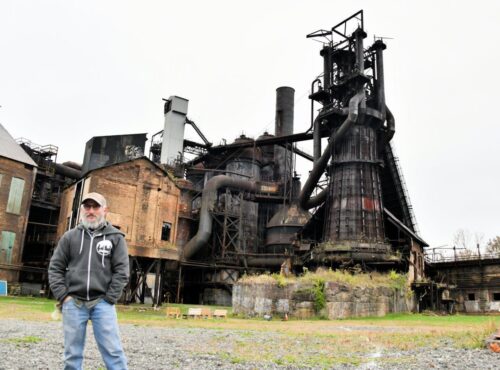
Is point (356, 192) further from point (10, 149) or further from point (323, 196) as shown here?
point (10, 149)

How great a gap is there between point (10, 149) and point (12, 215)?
500 centimetres

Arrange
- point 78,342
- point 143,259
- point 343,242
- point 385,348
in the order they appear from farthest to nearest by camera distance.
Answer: point 343,242 → point 143,259 → point 385,348 → point 78,342

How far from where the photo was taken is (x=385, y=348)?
354 inches

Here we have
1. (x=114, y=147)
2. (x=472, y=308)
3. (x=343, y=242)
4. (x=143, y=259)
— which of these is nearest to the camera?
(x=143, y=259)

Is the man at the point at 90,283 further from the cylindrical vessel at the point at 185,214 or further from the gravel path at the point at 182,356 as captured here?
the cylindrical vessel at the point at 185,214

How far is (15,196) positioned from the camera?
3225 centimetres

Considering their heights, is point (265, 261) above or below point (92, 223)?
above

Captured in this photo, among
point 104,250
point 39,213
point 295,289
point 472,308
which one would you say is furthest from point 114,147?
point 104,250

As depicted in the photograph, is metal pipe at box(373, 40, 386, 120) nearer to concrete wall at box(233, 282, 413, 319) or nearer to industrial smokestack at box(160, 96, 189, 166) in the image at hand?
concrete wall at box(233, 282, 413, 319)

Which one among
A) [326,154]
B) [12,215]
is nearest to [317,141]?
[326,154]

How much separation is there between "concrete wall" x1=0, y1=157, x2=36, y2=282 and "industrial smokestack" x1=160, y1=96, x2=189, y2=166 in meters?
14.2

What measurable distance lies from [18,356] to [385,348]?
6.51 m

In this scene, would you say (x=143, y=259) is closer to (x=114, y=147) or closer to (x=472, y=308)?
(x=114, y=147)

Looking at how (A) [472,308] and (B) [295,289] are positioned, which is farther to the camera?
(A) [472,308]
